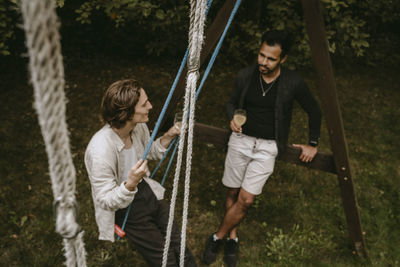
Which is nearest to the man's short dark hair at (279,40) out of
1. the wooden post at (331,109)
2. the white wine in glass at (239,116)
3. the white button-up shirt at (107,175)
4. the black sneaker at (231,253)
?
the wooden post at (331,109)

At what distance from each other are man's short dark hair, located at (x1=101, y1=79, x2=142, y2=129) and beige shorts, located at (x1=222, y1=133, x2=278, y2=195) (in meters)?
1.15

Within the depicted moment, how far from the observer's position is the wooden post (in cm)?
208

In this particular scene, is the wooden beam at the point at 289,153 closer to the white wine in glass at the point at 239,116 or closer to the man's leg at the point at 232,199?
the white wine in glass at the point at 239,116

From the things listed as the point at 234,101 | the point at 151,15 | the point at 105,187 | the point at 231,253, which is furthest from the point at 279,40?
the point at 151,15

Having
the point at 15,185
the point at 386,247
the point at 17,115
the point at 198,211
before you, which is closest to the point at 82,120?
the point at 17,115

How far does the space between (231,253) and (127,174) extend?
149 cm

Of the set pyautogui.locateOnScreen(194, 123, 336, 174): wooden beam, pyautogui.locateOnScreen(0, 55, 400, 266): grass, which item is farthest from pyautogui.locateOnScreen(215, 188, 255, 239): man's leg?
pyautogui.locateOnScreen(194, 123, 336, 174): wooden beam

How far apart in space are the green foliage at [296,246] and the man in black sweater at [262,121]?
0.59 metres

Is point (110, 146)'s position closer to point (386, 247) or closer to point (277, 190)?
point (277, 190)

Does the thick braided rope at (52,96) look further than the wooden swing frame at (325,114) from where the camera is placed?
No

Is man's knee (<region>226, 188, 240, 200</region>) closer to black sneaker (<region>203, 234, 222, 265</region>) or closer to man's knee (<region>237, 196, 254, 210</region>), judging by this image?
man's knee (<region>237, 196, 254, 210</region>)

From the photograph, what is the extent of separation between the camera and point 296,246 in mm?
3152

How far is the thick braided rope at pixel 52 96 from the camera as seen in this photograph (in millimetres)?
553

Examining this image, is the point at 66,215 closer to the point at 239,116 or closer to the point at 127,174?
the point at 127,174
